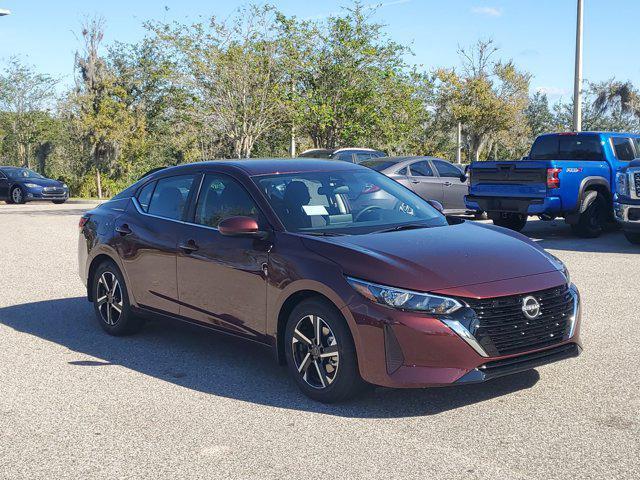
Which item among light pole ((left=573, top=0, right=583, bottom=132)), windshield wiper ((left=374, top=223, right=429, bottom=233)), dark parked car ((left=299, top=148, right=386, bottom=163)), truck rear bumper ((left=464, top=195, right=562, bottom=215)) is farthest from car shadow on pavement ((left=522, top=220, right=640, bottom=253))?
windshield wiper ((left=374, top=223, right=429, bottom=233))

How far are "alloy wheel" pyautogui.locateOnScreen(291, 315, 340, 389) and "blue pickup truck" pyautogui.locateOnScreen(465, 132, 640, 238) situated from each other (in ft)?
32.3

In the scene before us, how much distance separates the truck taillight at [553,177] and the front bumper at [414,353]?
9.81 meters

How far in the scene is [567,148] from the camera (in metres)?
16.0

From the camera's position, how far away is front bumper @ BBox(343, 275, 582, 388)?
4828mm

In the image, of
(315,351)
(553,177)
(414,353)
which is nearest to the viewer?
(414,353)

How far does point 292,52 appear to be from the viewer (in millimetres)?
29359

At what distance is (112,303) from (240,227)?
2.23 metres

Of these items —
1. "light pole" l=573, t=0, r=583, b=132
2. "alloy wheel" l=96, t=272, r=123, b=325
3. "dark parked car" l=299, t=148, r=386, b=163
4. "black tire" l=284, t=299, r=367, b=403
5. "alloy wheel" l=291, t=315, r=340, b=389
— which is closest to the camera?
"black tire" l=284, t=299, r=367, b=403

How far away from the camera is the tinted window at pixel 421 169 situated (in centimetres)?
1838

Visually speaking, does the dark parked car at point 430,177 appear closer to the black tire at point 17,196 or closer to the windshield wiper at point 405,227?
the windshield wiper at point 405,227

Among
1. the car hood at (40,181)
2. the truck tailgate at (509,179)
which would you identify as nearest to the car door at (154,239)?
the truck tailgate at (509,179)

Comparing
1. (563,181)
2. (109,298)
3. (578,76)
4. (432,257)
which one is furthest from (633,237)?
(432,257)

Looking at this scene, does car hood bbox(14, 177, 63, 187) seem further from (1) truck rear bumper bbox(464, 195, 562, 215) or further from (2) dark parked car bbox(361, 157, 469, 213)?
(1) truck rear bumper bbox(464, 195, 562, 215)

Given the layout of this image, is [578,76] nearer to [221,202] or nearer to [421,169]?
[421,169]
